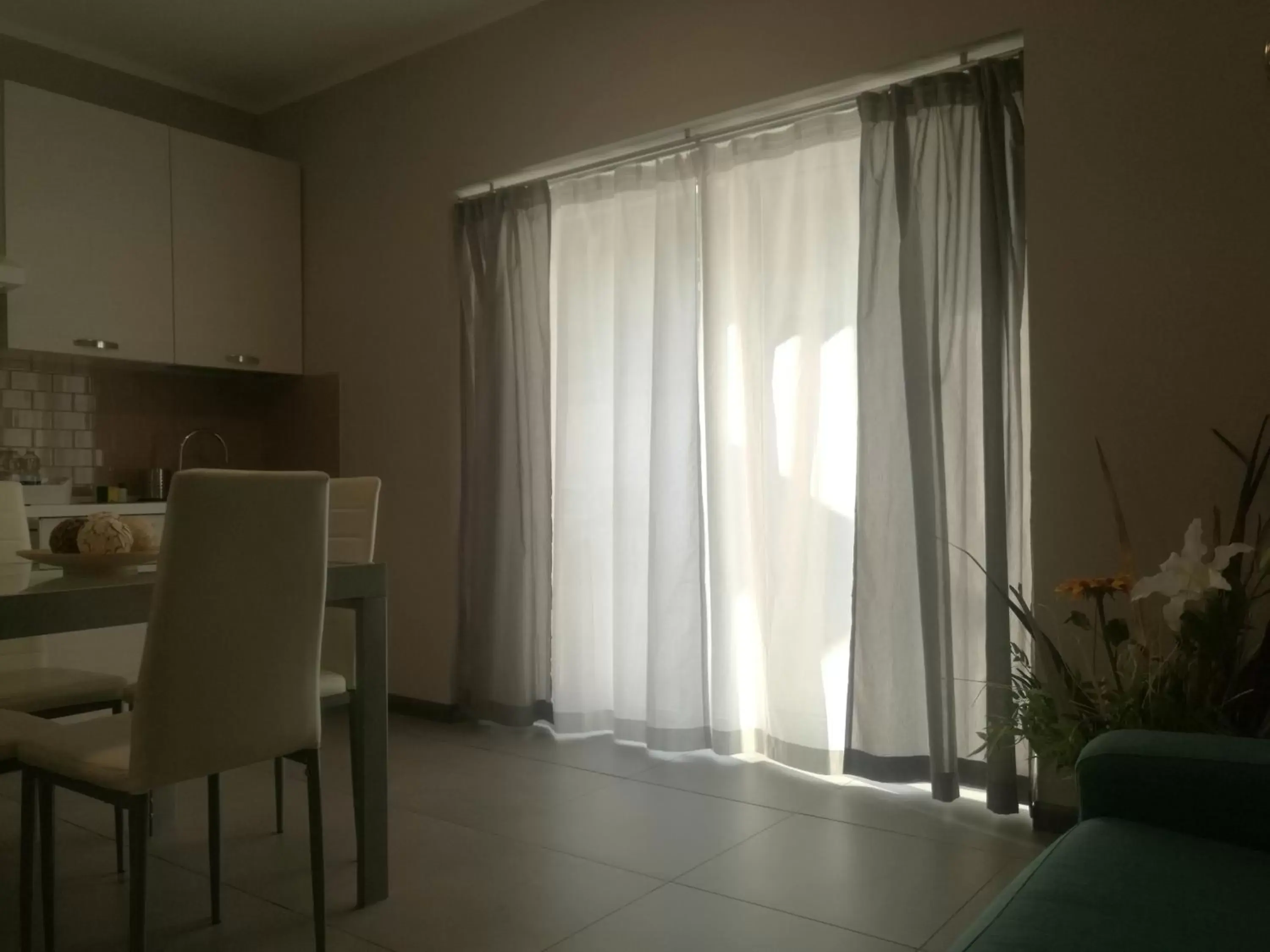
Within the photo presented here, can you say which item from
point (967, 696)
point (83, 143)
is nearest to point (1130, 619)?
point (967, 696)

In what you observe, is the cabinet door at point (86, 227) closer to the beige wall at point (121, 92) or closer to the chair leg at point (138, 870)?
the beige wall at point (121, 92)

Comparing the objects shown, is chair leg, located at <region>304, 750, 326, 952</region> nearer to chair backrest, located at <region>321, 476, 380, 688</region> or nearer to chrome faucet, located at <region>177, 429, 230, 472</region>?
chair backrest, located at <region>321, 476, 380, 688</region>

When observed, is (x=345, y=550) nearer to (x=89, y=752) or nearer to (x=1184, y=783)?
(x=89, y=752)

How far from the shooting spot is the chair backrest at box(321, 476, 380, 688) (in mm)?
2902

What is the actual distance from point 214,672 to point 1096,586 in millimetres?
1995

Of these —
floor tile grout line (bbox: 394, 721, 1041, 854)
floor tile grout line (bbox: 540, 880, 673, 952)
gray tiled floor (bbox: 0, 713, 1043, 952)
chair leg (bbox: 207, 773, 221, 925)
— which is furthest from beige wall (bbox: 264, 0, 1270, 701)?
chair leg (bbox: 207, 773, 221, 925)

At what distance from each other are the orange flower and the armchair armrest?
67cm

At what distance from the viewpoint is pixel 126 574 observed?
2176 millimetres

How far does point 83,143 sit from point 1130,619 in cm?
436

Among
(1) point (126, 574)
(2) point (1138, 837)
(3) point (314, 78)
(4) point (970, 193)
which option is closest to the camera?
(2) point (1138, 837)

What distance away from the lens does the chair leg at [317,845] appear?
201cm

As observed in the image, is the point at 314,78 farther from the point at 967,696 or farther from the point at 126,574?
the point at 967,696

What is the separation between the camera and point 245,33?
14.1 ft

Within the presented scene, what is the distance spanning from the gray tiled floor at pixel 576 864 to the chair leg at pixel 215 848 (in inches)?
1.6
